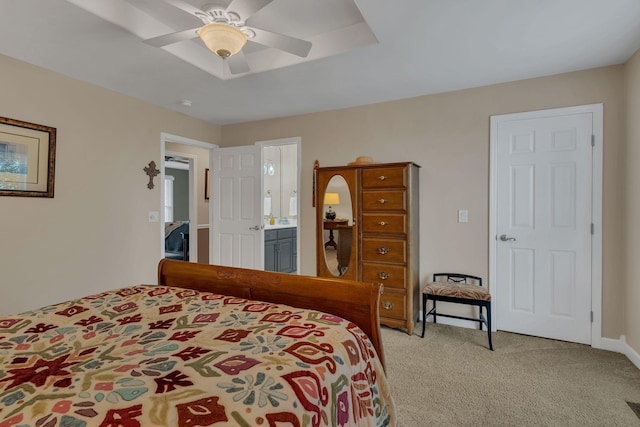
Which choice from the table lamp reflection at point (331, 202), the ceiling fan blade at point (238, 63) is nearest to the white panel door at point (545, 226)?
the table lamp reflection at point (331, 202)

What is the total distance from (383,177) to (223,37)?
1.87m

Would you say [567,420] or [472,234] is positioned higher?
[472,234]

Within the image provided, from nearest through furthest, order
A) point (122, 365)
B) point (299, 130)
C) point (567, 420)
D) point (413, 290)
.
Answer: point (122, 365) → point (567, 420) → point (413, 290) → point (299, 130)

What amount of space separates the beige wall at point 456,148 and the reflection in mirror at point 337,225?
483 millimetres

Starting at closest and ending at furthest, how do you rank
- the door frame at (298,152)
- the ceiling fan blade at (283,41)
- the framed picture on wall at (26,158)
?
the ceiling fan blade at (283,41) < the framed picture on wall at (26,158) < the door frame at (298,152)

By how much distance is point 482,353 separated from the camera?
260 centimetres

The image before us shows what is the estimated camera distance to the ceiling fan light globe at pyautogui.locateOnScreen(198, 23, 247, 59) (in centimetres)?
179

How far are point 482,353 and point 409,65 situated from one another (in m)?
2.46

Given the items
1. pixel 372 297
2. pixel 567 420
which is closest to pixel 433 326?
pixel 567 420

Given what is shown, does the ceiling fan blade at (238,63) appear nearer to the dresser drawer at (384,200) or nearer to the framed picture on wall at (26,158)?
the dresser drawer at (384,200)

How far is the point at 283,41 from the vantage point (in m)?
1.92

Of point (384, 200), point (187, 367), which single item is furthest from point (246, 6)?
point (384, 200)

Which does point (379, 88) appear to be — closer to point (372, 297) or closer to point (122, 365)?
point (372, 297)

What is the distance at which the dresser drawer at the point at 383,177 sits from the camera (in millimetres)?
3041
